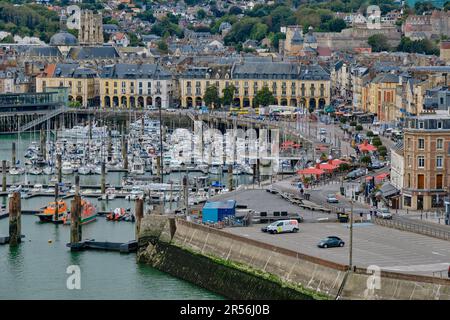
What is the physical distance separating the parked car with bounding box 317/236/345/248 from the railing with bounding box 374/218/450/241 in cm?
254

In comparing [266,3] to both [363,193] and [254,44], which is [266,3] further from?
[363,193]

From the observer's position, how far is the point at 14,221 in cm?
4106

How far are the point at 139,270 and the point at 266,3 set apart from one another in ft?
458

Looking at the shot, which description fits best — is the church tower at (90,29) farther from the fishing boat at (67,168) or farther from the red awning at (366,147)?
the red awning at (366,147)

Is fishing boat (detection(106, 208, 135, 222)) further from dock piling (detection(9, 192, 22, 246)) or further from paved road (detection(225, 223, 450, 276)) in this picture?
paved road (detection(225, 223, 450, 276))

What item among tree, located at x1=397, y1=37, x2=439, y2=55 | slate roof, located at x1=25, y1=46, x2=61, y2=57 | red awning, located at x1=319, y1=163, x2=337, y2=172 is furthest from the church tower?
red awning, located at x1=319, y1=163, x2=337, y2=172

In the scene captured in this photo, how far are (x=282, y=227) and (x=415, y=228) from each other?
314 cm

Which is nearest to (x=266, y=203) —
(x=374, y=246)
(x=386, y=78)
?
(x=374, y=246)

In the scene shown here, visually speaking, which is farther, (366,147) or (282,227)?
(366,147)

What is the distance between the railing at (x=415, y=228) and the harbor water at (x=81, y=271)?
207 inches

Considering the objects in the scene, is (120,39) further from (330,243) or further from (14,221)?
(330,243)

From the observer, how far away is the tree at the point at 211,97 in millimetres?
88312
